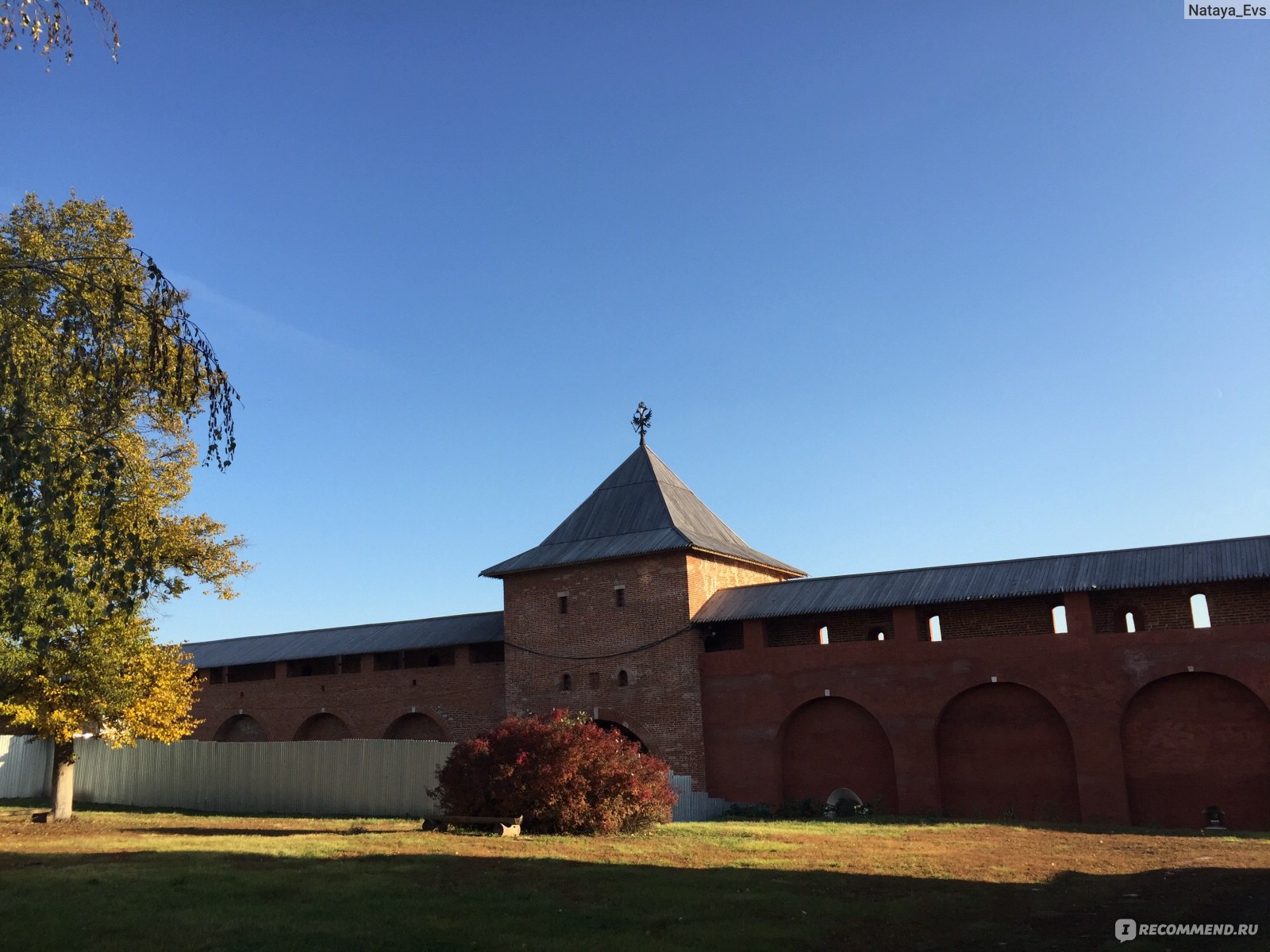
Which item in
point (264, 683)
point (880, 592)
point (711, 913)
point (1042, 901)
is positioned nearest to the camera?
point (711, 913)

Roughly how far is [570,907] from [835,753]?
47.2 ft

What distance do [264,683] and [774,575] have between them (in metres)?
15.7

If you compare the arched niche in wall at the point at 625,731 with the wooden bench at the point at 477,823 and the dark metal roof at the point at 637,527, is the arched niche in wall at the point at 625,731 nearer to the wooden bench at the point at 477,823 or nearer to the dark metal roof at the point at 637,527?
the dark metal roof at the point at 637,527

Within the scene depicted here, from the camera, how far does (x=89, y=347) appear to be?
8906mm

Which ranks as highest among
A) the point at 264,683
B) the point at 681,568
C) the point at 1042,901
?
the point at 681,568

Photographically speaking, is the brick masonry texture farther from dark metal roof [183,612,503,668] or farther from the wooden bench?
the wooden bench

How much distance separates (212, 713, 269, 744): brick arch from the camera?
3098 centimetres

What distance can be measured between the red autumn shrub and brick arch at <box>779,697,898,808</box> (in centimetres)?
614

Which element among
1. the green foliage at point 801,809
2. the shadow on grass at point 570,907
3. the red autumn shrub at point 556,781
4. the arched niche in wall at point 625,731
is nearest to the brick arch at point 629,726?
the arched niche in wall at point 625,731

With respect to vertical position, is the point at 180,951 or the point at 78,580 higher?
the point at 78,580

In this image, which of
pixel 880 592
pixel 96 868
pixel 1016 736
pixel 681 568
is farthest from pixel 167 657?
pixel 1016 736

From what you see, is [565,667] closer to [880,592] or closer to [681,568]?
[681,568]

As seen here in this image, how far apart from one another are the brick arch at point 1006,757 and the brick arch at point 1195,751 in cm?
118

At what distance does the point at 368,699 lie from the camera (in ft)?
94.7
